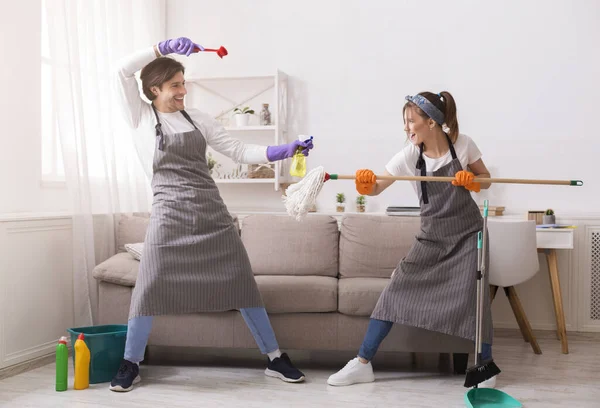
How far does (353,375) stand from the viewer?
9.94ft

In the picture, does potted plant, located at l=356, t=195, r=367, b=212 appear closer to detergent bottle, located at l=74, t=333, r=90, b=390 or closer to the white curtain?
the white curtain

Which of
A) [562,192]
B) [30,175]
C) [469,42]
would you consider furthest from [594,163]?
[30,175]

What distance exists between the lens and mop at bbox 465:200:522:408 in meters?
2.67

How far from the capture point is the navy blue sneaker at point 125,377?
115 inches

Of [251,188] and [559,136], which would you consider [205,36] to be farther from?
[559,136]

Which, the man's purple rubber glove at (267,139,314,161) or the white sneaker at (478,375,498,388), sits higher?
the man's purple rubber glove at (267,139,314,161)

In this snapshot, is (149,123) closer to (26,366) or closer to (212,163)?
(26,366)

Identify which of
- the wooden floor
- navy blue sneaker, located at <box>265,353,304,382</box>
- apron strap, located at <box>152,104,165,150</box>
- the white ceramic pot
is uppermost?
the white ceramic pot

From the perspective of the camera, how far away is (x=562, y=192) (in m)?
4.36

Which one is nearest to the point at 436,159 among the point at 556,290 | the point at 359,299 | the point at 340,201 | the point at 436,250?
the point at 436,250

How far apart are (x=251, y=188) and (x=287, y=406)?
2359 mm

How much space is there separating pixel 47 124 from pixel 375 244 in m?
1.96

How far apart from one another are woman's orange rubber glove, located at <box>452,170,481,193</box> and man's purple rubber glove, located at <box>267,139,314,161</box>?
0.63 meters

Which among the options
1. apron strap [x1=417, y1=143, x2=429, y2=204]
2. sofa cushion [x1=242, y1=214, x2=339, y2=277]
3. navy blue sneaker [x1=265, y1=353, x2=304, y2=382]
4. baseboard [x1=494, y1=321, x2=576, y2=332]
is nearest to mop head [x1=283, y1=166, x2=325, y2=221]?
apron strap [x1=417, y1=143, x2=429, y2=204]
